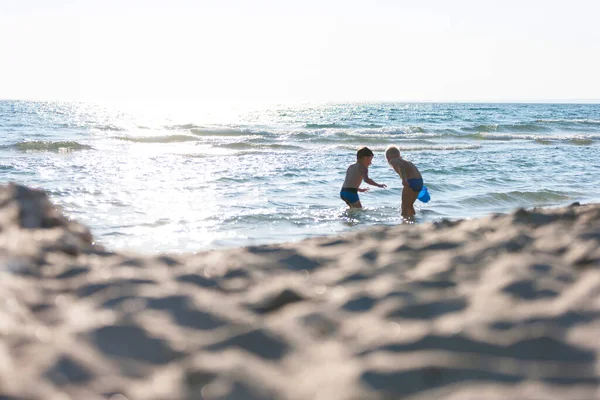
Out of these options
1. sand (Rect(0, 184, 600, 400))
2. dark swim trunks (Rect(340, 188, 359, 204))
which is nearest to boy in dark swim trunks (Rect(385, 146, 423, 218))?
dark swim trunks (Rect(340, 188, 359, 204))

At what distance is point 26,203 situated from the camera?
156 inches

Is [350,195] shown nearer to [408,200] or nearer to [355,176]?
[355,176]

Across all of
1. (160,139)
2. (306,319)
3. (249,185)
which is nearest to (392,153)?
(249,185)

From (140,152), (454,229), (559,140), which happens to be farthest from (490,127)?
(454,229)

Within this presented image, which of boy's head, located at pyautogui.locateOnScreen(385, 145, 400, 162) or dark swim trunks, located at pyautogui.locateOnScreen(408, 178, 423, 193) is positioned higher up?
boy's head, located at pyautogui.locateOnScreen(385, 145, 400, 162)

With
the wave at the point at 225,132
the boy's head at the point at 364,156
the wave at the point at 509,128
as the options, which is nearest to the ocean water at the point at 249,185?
the boy's head at the point at 364,156

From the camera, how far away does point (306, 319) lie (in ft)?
7.63

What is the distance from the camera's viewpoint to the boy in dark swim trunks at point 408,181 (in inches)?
340

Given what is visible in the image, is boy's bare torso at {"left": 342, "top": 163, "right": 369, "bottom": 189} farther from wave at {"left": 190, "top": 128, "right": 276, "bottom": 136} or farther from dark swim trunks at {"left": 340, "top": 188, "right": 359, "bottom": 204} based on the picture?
wave at {"left": 190, "top": 128, "right": 276, "bottom": 136}

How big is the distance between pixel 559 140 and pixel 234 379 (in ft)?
89.3

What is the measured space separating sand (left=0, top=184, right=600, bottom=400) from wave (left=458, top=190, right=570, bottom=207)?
6.44m

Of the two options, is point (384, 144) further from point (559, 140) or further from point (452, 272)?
point (452, 272)

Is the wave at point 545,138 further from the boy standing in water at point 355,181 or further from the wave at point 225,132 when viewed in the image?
the boy standing in water at point 355,181

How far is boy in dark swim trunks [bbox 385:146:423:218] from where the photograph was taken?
28.4 feet
